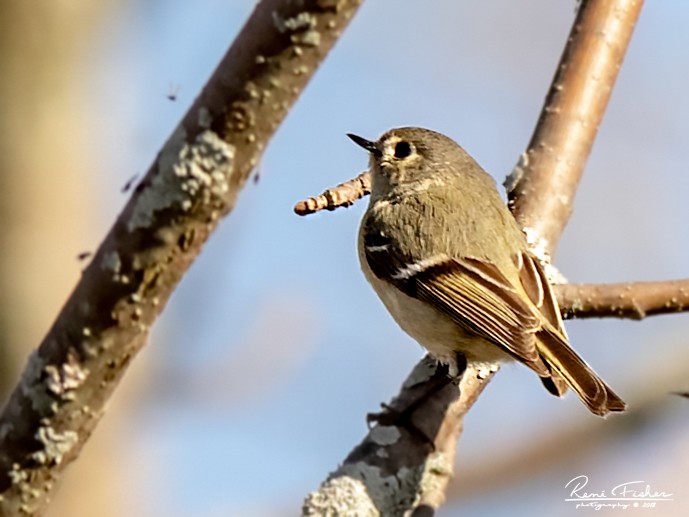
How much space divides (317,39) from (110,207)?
1.48 m

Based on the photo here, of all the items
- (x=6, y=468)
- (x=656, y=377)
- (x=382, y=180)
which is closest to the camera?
(x=6, y=468)

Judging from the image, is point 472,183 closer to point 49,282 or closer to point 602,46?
point 602,46

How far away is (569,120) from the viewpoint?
1.70m

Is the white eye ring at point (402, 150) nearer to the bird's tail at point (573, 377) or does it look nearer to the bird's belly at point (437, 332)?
the bird's belly at point (437, 332)

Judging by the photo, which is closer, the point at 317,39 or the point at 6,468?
the point at 317,39

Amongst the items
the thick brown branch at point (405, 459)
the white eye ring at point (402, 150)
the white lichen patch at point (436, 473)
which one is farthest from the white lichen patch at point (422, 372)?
the white eye ring at point (402, 150)

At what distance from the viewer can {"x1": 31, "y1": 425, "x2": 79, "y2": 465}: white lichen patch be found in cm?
81

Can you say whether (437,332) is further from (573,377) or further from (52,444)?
(52,444)

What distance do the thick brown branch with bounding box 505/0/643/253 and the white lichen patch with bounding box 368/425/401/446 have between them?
47 cm

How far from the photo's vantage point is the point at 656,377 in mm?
2250

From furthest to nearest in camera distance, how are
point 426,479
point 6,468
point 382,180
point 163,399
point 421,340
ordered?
point 163,399 → point 382,180 → point 421,340 → point 426,479 → point 6,468

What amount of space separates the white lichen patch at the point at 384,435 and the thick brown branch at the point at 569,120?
1.55ft

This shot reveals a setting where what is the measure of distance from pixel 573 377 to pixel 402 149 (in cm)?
74

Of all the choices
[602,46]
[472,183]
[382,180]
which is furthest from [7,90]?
[602,46]
